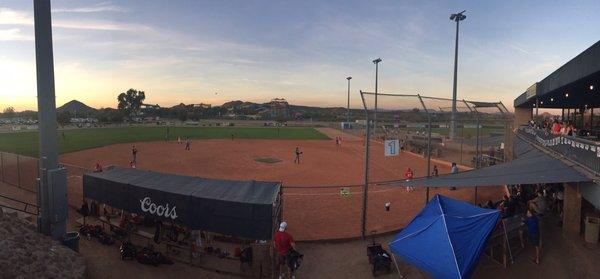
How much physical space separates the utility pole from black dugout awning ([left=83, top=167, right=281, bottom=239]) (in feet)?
4.55

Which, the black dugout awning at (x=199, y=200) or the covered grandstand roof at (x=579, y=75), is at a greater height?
the covered grandstand roof at (x=579, y=75)

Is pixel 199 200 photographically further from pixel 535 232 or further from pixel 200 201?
pixel 535 232

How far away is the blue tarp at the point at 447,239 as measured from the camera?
7.63 metres

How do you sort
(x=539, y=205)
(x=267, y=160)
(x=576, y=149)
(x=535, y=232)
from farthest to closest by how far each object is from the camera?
(x=267, y=160), (x=539, y=205), (x=576, y=149), (x=535, y=232)

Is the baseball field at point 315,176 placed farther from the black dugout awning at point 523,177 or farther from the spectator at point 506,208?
the spectator at point 506,208

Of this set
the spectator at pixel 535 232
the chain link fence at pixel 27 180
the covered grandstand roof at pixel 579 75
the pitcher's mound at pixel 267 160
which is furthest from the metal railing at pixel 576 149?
the pitcher's mound at pixel 267 160

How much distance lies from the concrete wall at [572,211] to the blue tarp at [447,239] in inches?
189

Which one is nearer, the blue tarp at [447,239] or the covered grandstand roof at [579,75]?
the blue tarp at [447,239]

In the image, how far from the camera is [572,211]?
1151cm

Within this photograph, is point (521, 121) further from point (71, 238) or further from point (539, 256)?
point (71, 238)

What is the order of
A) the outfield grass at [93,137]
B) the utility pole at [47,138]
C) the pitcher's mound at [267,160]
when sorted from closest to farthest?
the utility pole at [47,138] → the pitcher's mound at [267,160] → the outfield grass at [93,137]

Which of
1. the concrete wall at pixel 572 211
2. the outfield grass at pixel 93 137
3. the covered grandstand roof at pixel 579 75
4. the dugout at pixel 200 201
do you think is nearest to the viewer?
the dugout at pixel 200 201

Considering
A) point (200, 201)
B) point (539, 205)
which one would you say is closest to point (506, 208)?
point (539, 205)

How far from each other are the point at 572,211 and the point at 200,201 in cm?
1166
